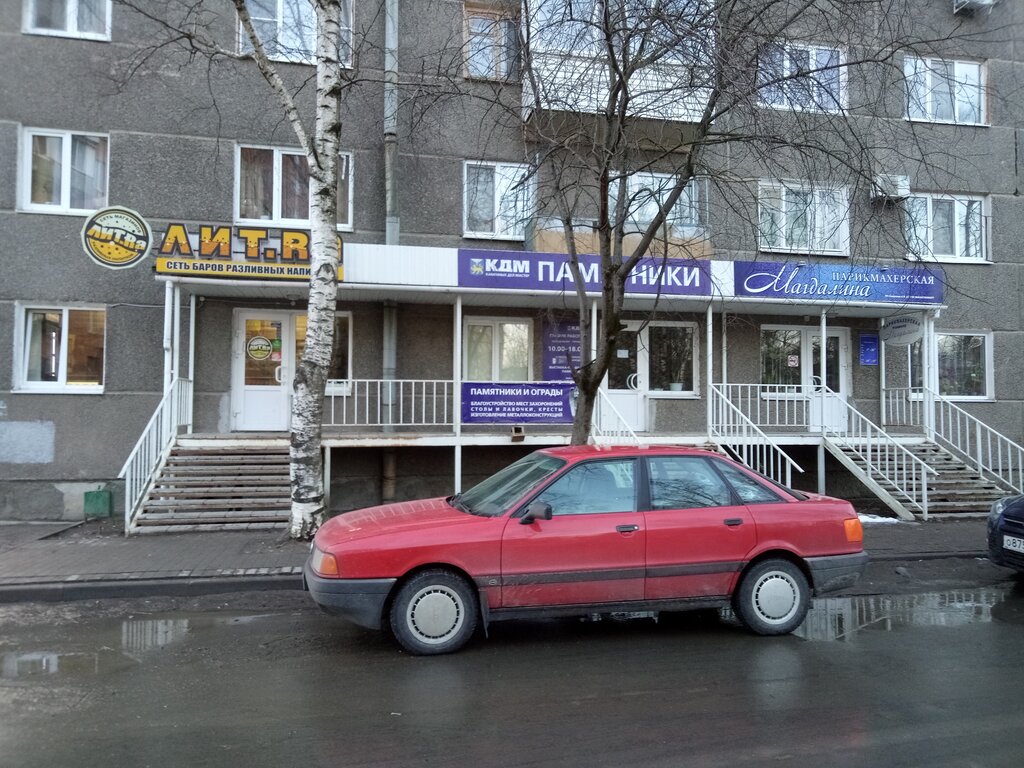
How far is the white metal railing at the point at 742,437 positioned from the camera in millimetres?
10930

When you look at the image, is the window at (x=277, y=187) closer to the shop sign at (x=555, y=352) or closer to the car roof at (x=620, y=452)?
the shop sign at (x=555, y=352)

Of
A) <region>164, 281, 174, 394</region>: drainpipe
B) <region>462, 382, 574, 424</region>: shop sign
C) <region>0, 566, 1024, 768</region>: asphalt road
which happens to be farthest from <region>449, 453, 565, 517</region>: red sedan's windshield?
<region>164, 281, 174, 394</region>: drainpipe

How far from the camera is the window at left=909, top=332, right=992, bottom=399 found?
552 inches

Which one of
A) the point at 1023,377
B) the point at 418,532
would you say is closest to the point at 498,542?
the point at 418,532

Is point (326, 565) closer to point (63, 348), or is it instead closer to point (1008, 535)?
point (1008, 535)

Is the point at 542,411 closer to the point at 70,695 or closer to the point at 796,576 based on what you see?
the point at 796,576

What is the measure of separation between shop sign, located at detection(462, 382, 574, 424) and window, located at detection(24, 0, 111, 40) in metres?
8.22

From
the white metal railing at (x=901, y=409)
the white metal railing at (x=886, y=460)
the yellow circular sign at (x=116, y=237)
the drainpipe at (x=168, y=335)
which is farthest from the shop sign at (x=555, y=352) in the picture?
the yellow circular sign at (x=116, y=237)

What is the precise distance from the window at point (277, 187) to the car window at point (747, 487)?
841 centimetres

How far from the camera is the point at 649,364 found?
42.1ft

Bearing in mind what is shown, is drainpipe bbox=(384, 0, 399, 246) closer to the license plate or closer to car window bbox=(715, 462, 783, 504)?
car window bbox=(715, 462, 783, 504)

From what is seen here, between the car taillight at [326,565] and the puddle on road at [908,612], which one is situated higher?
the car taillight at [326,565]

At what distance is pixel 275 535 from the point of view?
351 inches

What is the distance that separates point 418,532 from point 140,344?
26.7 ft
